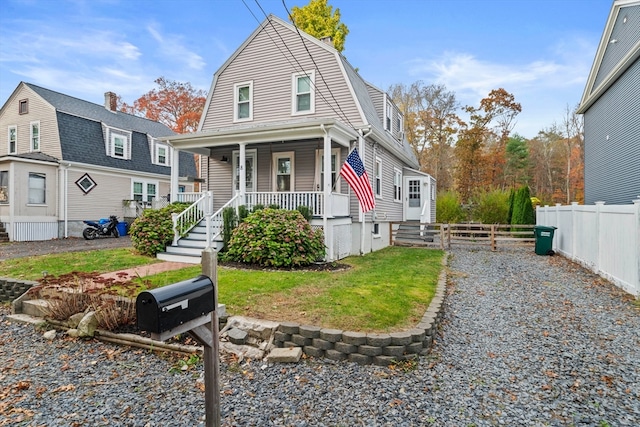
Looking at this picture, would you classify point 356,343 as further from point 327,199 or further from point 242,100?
point 242,100

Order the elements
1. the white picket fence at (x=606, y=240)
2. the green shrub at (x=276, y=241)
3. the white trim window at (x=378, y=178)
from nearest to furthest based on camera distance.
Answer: the white picket fence at (x=606, y=240) < the green shrub at (x=276, y=241) < the white trim window at (x=378, y=178)

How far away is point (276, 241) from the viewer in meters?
8.42

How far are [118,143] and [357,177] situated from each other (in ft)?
53.3

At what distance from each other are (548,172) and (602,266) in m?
27.5

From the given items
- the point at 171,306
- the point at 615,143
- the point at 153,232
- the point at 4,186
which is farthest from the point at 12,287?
the point at 615,143

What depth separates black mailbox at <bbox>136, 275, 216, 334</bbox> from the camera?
5.73 feet

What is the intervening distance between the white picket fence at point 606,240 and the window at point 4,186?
21.1m

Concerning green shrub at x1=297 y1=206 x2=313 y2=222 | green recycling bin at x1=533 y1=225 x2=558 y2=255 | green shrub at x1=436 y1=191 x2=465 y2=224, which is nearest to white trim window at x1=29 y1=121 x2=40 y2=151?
green shrub at x1=297 y1=206 x2=313 y2=222

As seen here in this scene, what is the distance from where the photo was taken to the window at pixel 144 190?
1998 cm

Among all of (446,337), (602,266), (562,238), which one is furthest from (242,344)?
(562,238)

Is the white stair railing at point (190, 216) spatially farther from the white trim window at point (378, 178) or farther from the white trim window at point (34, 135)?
the white trim window at point (34, 135)

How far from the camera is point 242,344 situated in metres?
4.12

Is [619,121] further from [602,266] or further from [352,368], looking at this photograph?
[352,368]

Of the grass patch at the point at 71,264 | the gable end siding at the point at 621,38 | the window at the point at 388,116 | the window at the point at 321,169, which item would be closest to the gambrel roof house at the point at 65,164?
the grass patch at the point at 71,264
